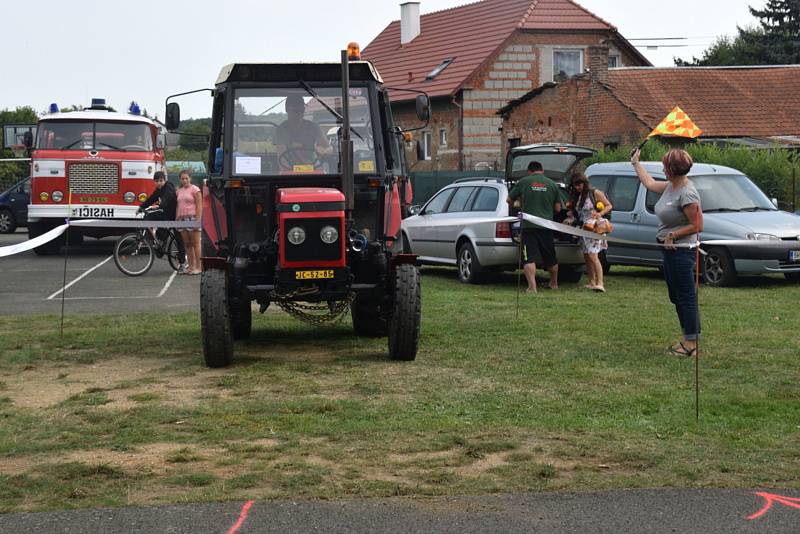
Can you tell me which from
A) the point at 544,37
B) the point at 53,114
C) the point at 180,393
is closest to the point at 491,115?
the point at 544,37

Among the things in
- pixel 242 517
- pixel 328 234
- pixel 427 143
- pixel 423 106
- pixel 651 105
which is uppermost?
pixel 651 105

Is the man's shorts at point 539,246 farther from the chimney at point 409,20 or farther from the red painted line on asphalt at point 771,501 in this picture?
the chimney at point 409,20

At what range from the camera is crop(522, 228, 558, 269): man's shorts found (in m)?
18.3

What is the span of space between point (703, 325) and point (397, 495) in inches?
312

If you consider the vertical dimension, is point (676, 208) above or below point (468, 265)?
above

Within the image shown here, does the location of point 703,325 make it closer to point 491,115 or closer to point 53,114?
point 53,114

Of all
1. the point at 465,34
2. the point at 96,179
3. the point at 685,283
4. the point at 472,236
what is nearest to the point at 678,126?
the point at 685,283

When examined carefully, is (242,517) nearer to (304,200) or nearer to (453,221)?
(304,200)

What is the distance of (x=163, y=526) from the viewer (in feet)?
19.5

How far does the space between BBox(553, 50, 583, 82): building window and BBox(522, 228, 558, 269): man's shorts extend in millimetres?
34293

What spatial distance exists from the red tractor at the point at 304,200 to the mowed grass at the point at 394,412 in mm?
569

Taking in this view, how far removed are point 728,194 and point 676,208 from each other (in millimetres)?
8623

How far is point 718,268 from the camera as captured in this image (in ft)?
61.3

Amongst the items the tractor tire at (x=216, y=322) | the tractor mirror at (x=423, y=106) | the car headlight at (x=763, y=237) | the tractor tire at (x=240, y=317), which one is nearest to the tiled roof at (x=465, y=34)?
the car headlight at (x=763, y=237)
